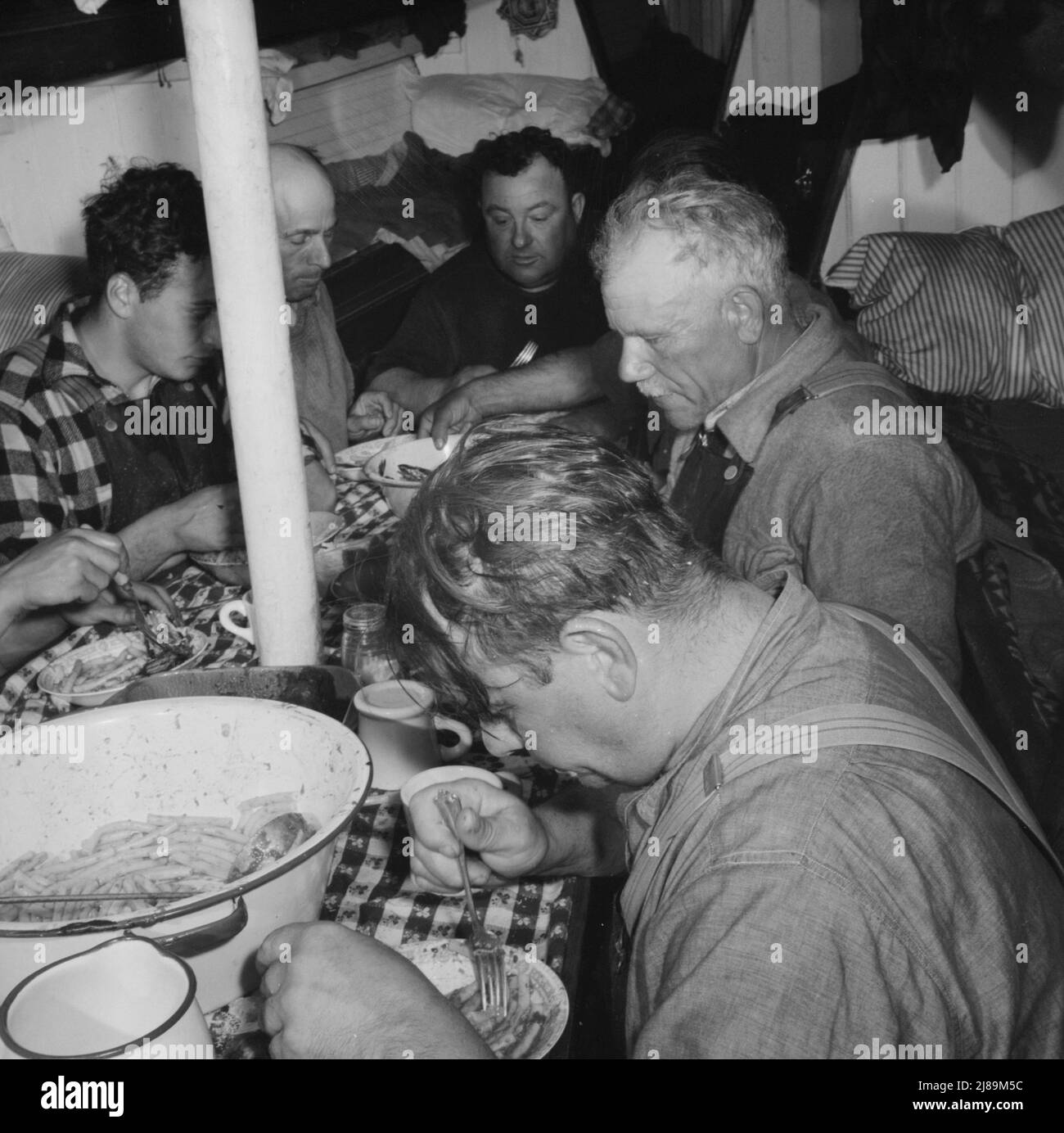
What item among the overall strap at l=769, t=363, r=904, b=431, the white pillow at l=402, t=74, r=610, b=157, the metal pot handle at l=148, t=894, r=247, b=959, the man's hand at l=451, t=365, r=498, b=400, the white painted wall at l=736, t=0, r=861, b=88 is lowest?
the man's hand at l=451, t=365, r=498, b=400

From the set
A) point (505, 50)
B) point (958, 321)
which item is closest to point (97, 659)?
point (958, 321)

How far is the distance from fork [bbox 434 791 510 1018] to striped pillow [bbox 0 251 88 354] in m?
2.30

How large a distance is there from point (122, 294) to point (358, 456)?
86 centimetres

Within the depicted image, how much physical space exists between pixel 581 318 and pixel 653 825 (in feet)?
12.8

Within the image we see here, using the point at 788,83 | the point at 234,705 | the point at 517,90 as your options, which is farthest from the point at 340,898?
the point at 788,83

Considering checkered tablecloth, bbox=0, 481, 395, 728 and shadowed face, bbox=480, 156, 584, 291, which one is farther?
shadowed face, bbox=480, 156, 584, 291

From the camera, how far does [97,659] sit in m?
2.06

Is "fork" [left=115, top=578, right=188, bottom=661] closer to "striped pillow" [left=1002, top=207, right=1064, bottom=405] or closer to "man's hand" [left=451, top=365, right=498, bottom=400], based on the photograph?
"man's hand" [left=451, top=365, right=498, bottom=400]

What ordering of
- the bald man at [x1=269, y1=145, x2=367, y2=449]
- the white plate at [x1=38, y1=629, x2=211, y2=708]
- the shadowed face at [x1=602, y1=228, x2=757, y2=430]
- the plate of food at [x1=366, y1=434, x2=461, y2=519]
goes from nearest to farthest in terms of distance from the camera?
the white plate at [x1=38, y1=629, x2=211, y2=708], the shadowed face at [x1=602, y1=228, x2=757, y2=430], the plate of food at [x1=366, y1=434, x2=461, y2=519], the bald man at [x1=269, y1=145, x2=367, y2=449]

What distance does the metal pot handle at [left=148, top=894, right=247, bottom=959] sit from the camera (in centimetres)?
109

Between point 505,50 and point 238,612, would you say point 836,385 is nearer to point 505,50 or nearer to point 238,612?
point 238,612

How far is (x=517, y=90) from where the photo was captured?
17.0ft

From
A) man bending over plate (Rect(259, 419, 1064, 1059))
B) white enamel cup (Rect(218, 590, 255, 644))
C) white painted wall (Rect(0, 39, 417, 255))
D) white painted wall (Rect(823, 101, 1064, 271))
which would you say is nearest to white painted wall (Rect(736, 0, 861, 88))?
white painted wall (Rect(823, 101, 1064, 271))

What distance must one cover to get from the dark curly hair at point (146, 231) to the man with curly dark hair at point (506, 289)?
4.79 feet
